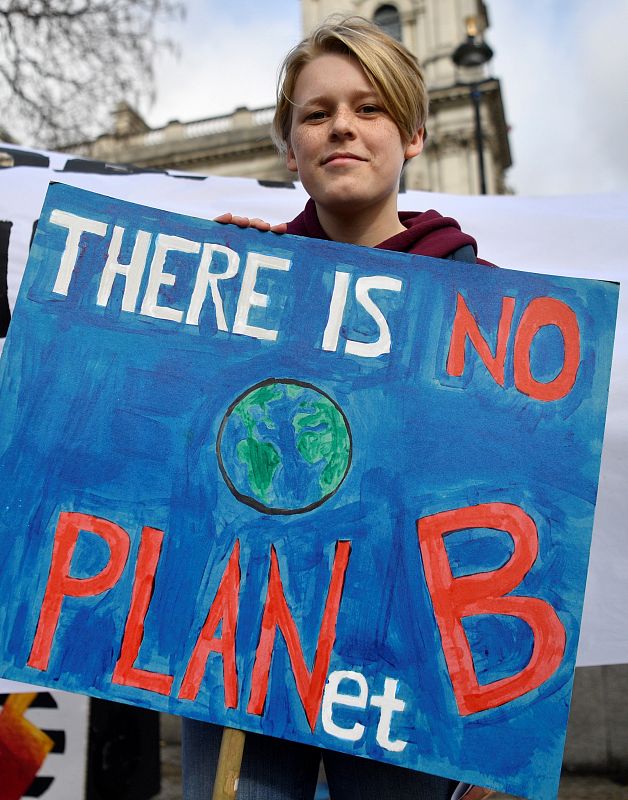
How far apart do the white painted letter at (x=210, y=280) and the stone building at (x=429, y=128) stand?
22.6 metres

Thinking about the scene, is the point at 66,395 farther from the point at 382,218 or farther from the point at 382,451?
the point at 382,218

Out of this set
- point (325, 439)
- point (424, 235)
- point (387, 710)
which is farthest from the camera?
→ point (424, 235)

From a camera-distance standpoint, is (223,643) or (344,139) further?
(344,139)

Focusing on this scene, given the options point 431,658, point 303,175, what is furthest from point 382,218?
point 431,658

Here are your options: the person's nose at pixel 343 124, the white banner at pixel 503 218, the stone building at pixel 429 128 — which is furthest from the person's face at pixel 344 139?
the stone building at pixel 429 128

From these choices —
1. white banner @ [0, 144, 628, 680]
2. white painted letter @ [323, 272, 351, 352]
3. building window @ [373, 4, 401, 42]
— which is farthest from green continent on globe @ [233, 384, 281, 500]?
building window @ [373, 4, 401, 42]

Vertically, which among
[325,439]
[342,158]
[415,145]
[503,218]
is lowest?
[325,439]

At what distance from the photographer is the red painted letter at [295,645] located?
45.1 inches

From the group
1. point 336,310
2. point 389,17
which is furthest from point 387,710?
point 389,17

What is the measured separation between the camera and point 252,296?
1321 mm

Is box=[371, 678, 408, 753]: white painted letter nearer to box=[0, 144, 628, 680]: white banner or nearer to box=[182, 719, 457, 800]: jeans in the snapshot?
box=[182, 719, 457, 800]: jeans

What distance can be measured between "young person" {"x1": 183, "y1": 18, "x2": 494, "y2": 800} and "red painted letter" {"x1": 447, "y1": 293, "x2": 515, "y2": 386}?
14cm

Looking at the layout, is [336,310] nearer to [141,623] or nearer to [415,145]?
[415,145]

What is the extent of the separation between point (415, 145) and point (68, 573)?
0.98 metres
